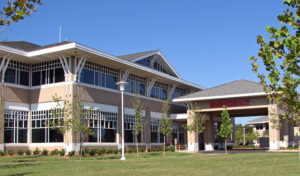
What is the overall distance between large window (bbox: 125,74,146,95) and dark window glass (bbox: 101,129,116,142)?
6.12m

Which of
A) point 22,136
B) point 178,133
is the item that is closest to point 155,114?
point 178,133

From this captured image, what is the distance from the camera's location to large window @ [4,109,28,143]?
35906 mm

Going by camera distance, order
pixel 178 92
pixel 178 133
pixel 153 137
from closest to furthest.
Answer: pixel 153 137 → pixel 178 133 → pixel 178 92

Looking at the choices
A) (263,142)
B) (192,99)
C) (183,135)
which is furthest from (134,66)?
(263,142)

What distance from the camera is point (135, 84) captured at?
154 ft

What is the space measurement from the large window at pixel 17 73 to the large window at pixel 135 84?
38.6ft

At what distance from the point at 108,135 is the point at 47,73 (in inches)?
358

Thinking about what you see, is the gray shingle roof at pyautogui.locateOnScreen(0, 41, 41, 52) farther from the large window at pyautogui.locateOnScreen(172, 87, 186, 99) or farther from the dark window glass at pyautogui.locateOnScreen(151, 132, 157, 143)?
the large window at pyautogui.locateOnScreen(172, 87, 186, 99)

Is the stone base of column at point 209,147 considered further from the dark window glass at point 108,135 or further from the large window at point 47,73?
the large window at point 47,73

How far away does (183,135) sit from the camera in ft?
185

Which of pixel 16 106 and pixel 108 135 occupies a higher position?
pixel 16 106

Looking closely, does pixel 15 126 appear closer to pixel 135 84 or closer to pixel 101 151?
pixel 101 151

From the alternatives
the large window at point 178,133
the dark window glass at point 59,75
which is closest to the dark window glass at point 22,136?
the dark window glass at point 59,75

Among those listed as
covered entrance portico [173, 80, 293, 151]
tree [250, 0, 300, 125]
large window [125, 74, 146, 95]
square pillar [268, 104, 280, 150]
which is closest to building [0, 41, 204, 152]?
large window [125, 74, 146, 95]
